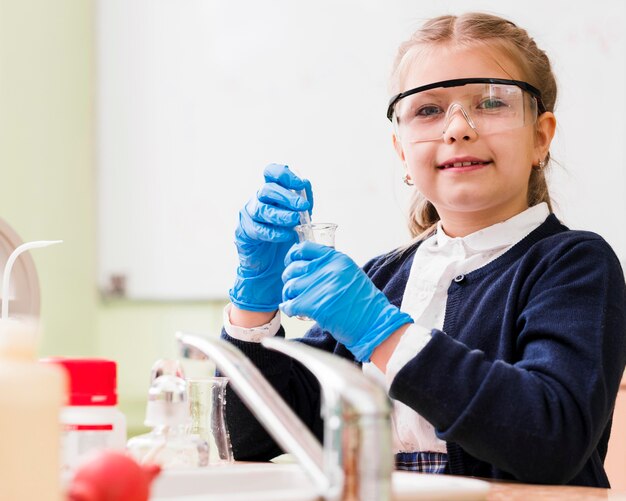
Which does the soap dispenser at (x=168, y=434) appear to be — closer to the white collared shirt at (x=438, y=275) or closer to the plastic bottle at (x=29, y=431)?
the plastic bottle at (x=29, y=431)

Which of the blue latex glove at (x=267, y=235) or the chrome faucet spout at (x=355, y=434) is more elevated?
the blue latex glove at (x=267, y=235)

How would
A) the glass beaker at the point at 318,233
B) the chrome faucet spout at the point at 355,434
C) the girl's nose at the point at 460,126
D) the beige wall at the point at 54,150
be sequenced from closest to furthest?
the chrome faucet spout at the point at 355,434, the glass beaker at the point at 318,233, the girl's nose at the point at 460,126, the beige wall at the point at 54,150

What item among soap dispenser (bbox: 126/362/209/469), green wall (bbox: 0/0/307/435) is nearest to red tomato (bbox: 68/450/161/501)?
soap dispenser (bbox: 126/362/209/469)

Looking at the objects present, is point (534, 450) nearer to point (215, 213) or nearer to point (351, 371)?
point (351, 371)

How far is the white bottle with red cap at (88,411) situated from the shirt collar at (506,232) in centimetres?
67

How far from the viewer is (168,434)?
84 cm

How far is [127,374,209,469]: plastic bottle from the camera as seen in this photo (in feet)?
2.57

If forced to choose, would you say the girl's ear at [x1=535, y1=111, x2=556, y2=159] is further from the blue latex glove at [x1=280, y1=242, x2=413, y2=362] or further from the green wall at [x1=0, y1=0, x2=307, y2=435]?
the green wall at [x1=0, y1=0, x2=307, y2=435]

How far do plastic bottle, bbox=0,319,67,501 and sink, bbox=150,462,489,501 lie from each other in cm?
13

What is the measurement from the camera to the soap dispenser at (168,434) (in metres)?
0.78

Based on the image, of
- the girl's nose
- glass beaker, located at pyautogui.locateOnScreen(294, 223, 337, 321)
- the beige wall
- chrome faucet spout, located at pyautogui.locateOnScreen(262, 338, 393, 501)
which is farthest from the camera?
the beige wall

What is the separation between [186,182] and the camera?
114 inches

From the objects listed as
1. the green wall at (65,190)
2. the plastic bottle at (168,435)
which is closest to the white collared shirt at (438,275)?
the plastic bottle at (168,435)

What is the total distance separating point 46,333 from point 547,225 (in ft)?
6.47
